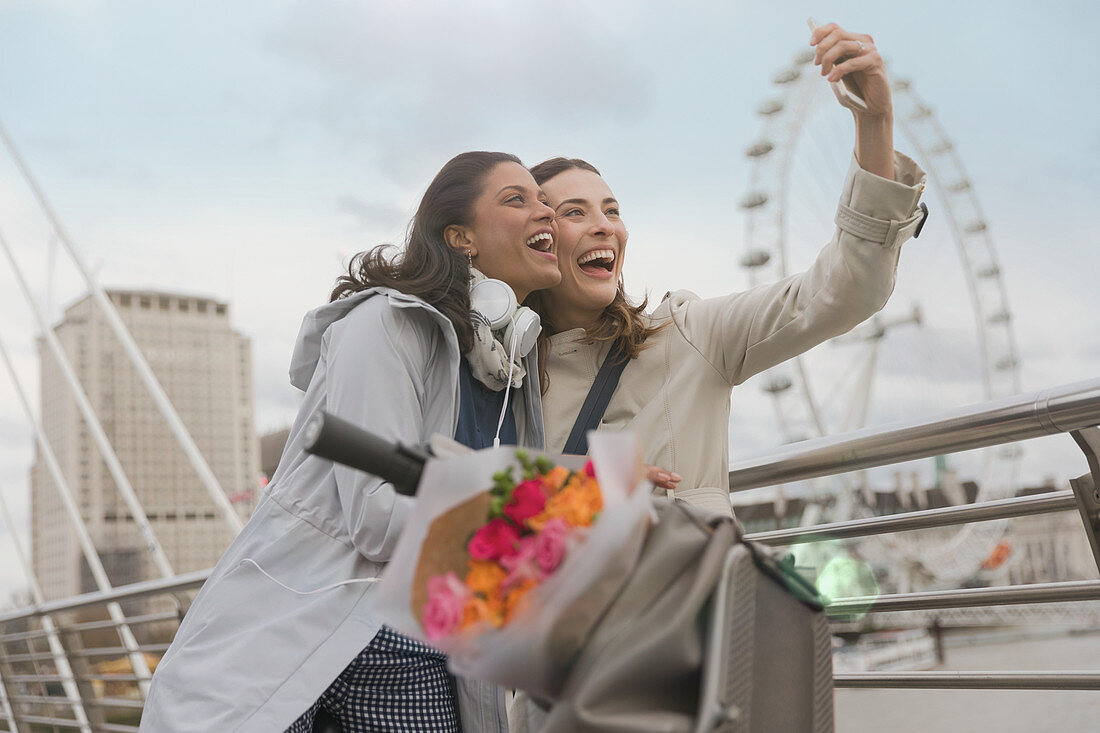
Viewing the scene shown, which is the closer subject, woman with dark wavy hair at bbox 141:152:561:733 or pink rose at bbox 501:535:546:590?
pink rose at bbox 501:535:546:590

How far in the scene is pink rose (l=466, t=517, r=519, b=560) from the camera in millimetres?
799

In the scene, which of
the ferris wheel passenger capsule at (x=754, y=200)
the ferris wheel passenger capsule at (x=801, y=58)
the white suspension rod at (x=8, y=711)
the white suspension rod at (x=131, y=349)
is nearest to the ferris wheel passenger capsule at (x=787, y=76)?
the ferris wheel passenger capsule at (x=801, y=58)

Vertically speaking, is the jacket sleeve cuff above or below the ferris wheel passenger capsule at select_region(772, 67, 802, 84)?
below

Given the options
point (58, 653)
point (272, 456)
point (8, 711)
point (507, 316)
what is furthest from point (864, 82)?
point (8, 711)

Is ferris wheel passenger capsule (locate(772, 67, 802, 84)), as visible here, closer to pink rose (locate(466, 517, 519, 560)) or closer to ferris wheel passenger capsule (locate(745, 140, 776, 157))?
ferris wheel passenger capsule (locate(745, 140, 776, 157))

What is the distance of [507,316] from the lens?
5.67 feet

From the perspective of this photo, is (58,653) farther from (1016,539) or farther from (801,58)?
(1016,539)

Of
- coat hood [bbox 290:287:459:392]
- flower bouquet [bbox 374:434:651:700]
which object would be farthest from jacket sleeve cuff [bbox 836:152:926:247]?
flower bouquet [bbox 374:434:651:700]

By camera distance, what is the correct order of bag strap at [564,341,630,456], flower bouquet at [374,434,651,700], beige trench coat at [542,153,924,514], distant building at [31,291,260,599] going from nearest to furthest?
flower bouquet at [374,434,651,700] → beige trench coat at [542,153,924,514] → bag strap at [564,341,630,456] → distant building at [31,291,260,599]

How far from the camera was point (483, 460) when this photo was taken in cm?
82

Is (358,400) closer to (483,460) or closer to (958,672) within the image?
(483,460)

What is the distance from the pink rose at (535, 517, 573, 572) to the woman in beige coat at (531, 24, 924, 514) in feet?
2.02

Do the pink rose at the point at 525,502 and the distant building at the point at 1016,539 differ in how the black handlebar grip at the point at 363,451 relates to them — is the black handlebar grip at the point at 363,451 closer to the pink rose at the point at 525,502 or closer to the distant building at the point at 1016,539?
the pink rose at the point at 525,502

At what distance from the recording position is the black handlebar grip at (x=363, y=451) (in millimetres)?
827
